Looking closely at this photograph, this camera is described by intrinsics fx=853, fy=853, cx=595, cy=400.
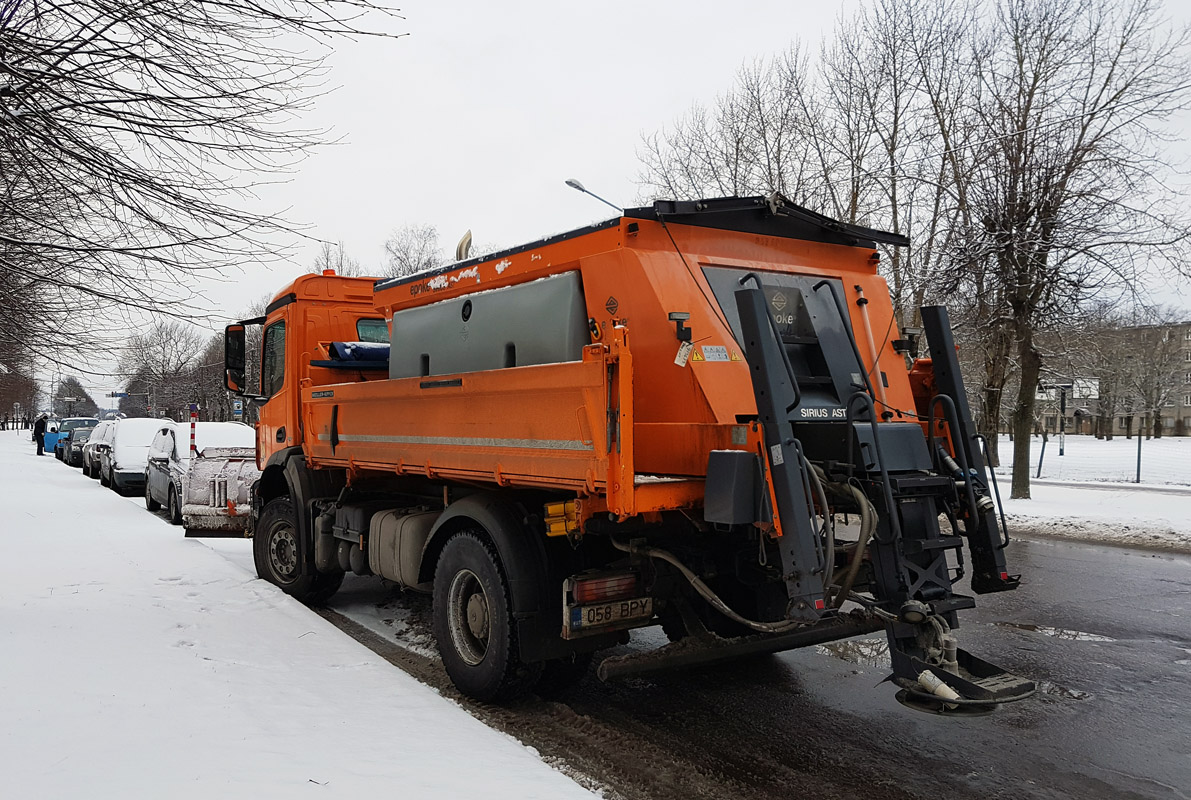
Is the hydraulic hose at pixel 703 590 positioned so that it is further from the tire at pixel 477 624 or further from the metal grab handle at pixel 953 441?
the metal grab handle at pixel 953 441

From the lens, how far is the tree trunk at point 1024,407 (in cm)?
1559

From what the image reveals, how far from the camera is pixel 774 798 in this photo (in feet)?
12.8

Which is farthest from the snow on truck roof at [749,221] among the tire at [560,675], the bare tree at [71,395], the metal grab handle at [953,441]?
the bare tree at [71,395]

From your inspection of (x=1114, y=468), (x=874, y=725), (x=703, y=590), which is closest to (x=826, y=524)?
(x=703, y=590)

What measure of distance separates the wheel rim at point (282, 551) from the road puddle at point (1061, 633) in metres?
6.32

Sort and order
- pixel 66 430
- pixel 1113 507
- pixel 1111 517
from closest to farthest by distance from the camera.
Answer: pixel 1111 517, pixel 1113 507, pixel 66 430

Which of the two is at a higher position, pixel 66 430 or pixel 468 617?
pixel 66 430

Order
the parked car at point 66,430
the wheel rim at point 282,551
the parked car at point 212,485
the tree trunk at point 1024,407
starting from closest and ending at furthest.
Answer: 1. the wheel rim at point 282,551
2. the parked car at point 212,485
3. the tree trunk at point 1024,407
4. the parked car at point 66,430

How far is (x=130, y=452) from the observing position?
19234mm

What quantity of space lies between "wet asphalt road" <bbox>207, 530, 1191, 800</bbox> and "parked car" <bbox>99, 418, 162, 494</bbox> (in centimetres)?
1445

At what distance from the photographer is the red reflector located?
4.68m

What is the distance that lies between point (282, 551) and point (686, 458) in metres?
5.20

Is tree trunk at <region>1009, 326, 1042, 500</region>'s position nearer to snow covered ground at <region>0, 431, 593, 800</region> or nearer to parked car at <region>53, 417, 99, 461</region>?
snow covered ground at <region>0, 431, 593, 800</region>

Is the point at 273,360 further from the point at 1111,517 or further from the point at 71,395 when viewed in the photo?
the point at 71,395
